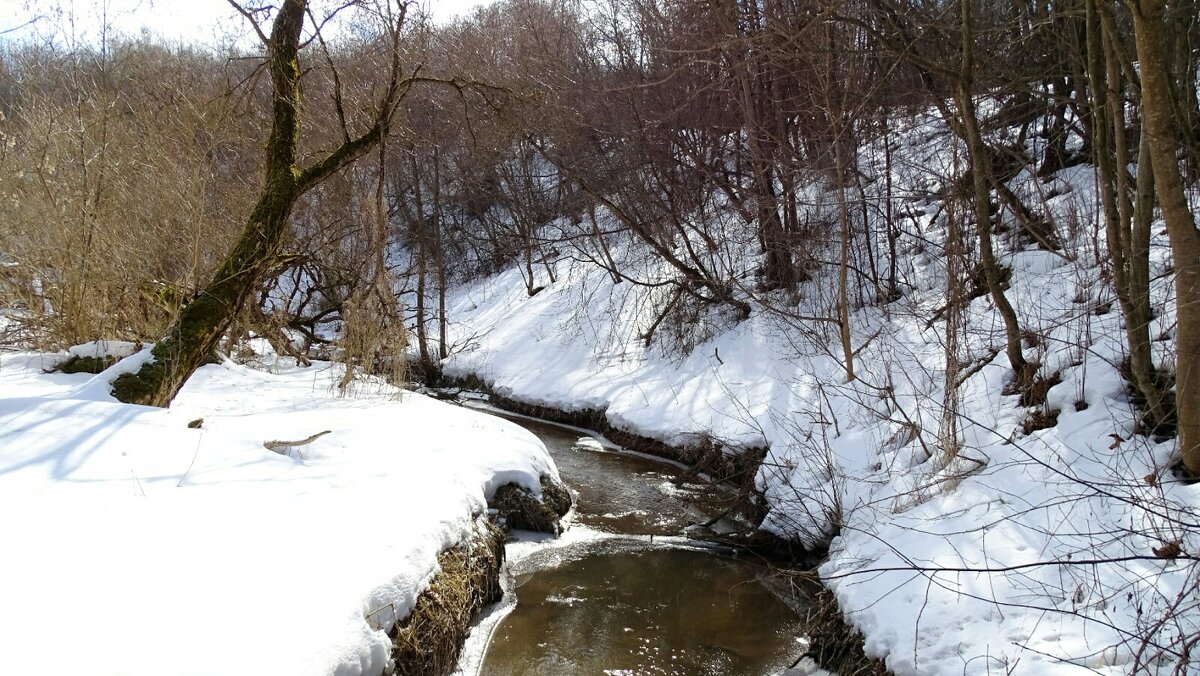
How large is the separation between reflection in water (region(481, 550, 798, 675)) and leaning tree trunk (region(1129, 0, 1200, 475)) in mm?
3024

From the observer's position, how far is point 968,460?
5.55 meters

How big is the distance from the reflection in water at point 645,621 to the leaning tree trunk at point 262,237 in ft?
11.4

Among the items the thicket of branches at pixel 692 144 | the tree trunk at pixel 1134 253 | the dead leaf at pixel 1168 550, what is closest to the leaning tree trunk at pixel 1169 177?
the thicket of branches at pixel 692 144

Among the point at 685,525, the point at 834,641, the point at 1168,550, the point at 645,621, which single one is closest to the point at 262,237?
the point at 645,621

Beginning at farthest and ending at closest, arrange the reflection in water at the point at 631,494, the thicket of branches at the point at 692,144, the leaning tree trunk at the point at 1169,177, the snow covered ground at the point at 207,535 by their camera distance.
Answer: the reflection in water at the point at 631,494, the thicket of branches at the point at 692,144, the leaning tree trunk at the point at 1169,177, the snow covered ground at the point at 207,535

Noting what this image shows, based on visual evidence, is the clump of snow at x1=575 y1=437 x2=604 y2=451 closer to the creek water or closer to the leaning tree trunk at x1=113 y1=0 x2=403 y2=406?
the creek water

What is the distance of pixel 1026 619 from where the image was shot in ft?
12.2

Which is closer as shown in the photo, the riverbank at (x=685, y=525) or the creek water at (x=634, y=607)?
the riverbank at (x=685, y=525)

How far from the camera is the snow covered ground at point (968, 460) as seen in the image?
3578 millimetres

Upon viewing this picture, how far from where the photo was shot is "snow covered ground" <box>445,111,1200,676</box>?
11.7 ft

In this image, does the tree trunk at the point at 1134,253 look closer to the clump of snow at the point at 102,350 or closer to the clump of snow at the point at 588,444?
the clump of snow at the point at 588,444

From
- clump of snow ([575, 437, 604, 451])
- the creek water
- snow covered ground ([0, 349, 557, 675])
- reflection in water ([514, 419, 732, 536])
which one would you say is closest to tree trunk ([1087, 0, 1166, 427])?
the creek water

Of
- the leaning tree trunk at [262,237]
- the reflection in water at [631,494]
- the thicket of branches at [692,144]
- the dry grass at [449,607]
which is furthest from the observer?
the reflection in water at [631,494]

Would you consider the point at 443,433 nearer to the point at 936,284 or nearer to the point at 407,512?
the point at 407,512
